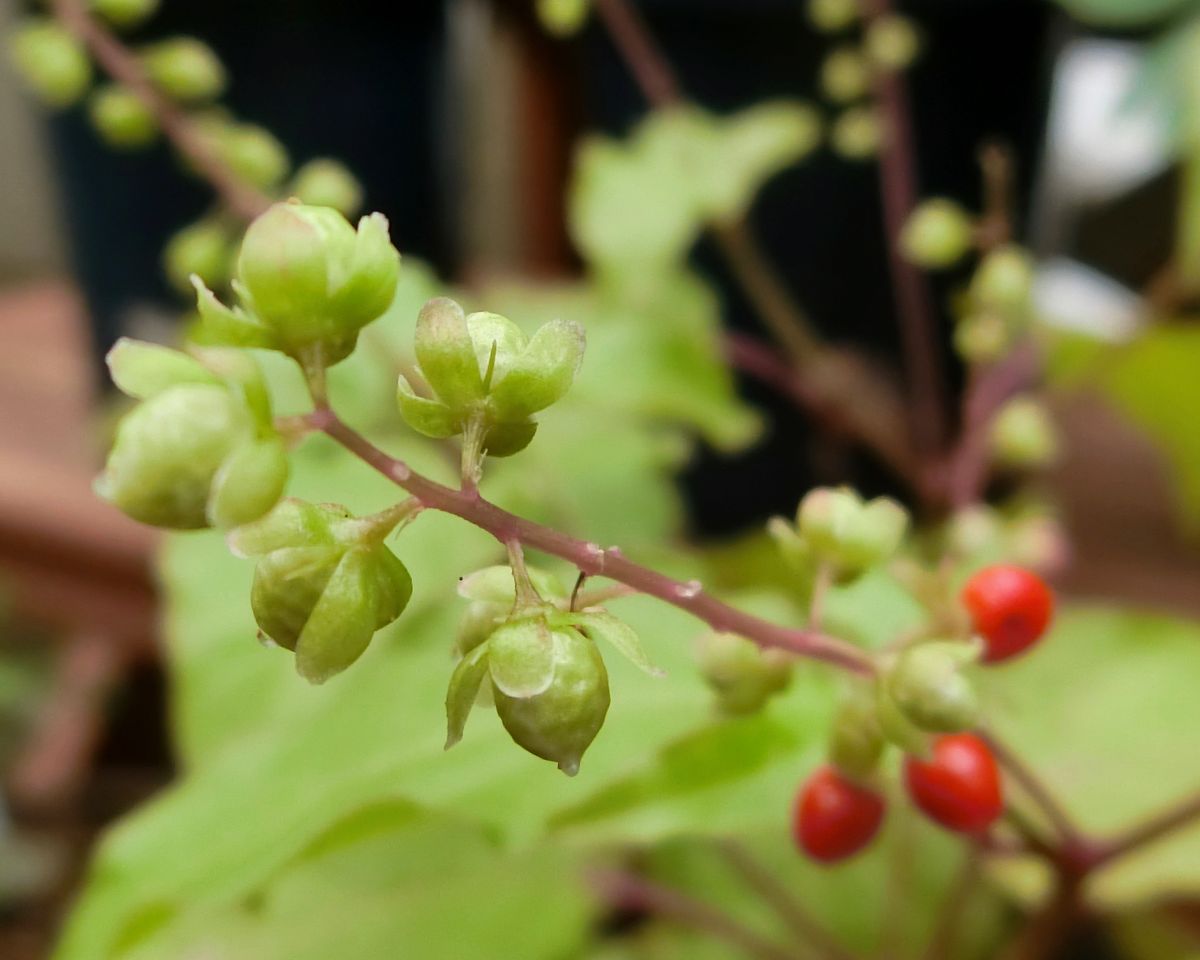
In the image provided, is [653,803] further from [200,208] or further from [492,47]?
[492,47]

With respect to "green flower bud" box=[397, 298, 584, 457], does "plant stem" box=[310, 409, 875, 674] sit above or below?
below

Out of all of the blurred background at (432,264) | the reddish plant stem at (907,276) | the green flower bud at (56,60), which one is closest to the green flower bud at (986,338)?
the reddish plant stem at (907,276)

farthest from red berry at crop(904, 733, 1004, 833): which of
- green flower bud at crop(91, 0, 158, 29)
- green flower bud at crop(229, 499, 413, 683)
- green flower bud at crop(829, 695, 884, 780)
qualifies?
green flower bud at crop(91, 0, 158, 29)

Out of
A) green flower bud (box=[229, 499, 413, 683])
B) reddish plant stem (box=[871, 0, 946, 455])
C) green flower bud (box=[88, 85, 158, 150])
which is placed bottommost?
reddish plant stem (box=[871, 0, 946, 455])

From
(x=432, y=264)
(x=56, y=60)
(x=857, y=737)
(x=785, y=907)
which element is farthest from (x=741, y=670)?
(x=432, y=264)

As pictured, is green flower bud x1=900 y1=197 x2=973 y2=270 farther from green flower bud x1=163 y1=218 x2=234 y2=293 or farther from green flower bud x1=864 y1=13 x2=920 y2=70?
green flower bud x1=163 y1=218 x2=234 y2=293

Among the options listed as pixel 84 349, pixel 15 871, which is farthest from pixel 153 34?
pixel 15 871

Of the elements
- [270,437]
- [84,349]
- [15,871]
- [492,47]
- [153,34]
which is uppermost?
[270,437]
